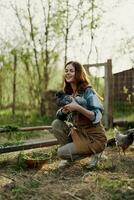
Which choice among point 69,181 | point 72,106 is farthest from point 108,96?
point 69,181

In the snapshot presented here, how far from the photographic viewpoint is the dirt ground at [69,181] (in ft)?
14.8

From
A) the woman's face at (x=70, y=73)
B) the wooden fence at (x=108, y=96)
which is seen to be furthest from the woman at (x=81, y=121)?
the wooden fence at (x=108, y=96)

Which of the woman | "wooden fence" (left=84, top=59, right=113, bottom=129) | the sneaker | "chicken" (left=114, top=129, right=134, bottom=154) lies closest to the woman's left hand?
the woman

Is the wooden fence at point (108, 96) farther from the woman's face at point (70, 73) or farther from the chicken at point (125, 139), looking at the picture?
the woman's face at point (70, 73)

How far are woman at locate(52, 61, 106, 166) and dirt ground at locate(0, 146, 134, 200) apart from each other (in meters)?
0.23

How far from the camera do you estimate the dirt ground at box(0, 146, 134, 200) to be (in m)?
4.52

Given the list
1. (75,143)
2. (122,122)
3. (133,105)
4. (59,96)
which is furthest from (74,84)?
(133,105)

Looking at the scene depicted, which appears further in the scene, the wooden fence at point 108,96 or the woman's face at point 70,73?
the wooden fence at point 108,96

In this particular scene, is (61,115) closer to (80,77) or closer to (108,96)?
(80,77)

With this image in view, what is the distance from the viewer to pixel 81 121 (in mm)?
5727

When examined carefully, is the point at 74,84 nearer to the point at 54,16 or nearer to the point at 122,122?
the point at 122,122

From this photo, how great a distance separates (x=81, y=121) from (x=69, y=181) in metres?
0.87

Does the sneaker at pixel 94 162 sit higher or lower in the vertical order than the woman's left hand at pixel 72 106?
lower

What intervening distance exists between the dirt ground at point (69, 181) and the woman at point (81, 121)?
229 millimetres
